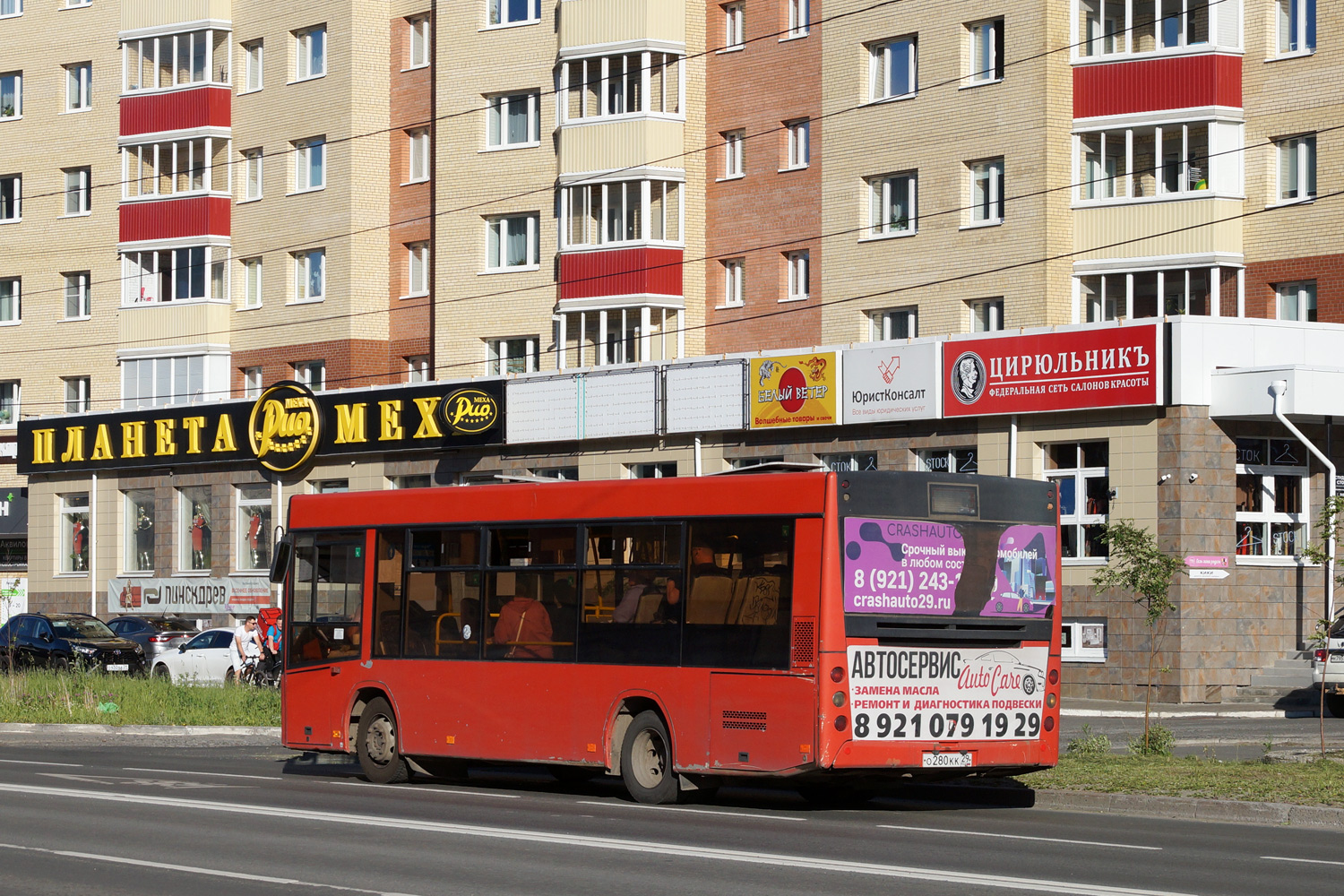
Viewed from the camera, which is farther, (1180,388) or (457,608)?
(1180,388)

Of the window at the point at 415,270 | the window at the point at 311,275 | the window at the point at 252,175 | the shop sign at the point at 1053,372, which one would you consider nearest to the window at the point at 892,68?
the shop sign at the point at 1053,372

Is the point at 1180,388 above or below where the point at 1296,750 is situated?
above

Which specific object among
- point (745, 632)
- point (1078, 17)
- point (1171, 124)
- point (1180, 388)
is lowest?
point (745, 632)

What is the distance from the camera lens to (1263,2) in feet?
120

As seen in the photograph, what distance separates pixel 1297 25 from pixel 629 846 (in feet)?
94.6

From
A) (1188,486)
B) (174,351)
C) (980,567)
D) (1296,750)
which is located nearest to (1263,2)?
(1188,486)

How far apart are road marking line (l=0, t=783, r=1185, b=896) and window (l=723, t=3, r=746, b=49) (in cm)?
3027

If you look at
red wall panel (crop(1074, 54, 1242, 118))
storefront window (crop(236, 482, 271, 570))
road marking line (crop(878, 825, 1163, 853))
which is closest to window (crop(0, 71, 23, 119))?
storefront window (crop(236, 482, 271, 570))

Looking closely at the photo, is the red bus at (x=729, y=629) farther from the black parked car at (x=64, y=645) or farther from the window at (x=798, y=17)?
the window at (x=798, y=17)

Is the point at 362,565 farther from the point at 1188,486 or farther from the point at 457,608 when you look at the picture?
the point at 1188,486

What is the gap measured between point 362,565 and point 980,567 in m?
6.44

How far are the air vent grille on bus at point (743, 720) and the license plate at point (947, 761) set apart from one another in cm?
138

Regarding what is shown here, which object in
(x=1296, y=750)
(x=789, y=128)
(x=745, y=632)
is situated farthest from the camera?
(x=789, y=128)

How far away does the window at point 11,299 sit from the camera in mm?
58219
